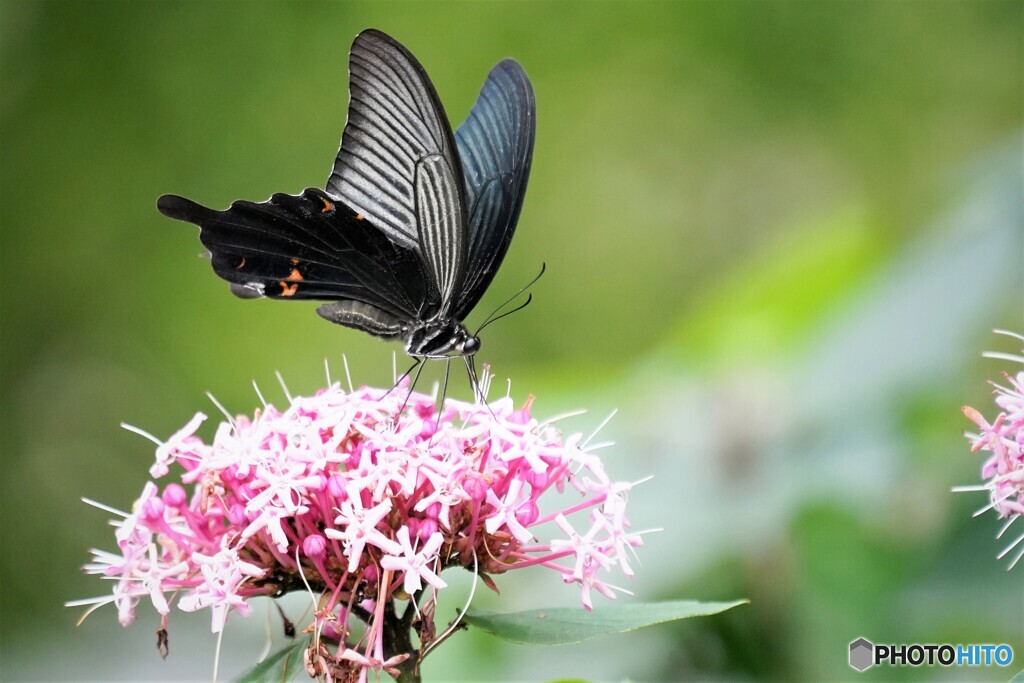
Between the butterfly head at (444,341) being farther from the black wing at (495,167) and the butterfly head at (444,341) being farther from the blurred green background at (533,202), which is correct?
the blurred green background at (533,202)

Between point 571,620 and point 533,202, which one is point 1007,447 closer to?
point 571,620

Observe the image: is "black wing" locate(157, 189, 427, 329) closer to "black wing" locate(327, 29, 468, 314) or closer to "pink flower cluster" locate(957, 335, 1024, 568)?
"black wing" locate(327, 29, 468, 314)

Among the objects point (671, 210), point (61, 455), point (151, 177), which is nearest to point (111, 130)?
point (151, 177)

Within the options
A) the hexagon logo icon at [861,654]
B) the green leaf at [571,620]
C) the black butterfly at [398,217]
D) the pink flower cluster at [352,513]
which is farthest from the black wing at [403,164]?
the hexagon logo icon at [861,654]

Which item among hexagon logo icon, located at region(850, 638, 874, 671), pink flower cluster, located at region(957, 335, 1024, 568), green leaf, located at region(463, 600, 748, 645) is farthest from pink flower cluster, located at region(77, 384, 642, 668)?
hexagon logo icon, located at region(850, 638, 874, 671)

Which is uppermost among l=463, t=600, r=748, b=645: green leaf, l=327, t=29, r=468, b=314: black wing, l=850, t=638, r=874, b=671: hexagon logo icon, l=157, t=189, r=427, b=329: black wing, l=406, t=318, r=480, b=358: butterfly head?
l=327, t=29, r=468, b=314: black wing

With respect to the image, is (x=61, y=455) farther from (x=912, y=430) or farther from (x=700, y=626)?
(x=912, y=430)
